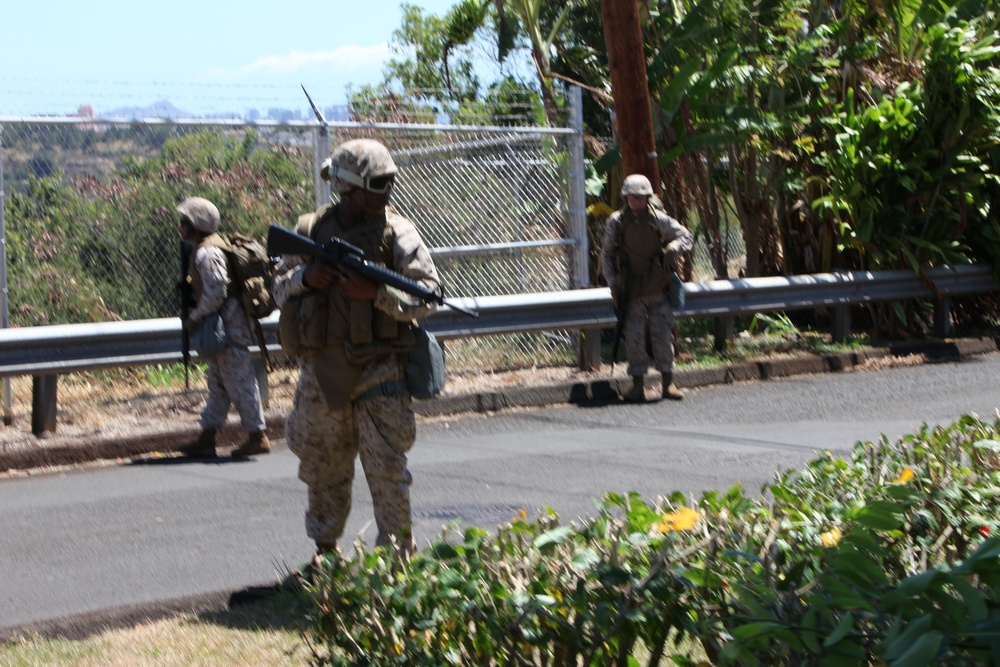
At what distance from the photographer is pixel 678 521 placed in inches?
128

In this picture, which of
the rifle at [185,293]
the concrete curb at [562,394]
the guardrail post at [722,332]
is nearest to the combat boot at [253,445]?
the concrete curb at [562,394]

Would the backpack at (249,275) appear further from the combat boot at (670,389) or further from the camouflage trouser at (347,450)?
the camouflage trouser at (347,450)

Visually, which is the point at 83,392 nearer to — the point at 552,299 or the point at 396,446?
the point at 552,299

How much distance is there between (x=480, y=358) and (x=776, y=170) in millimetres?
4902

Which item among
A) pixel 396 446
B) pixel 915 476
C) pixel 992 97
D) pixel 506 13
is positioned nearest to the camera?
pixel 915 476

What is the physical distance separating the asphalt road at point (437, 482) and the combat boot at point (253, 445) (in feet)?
0.67

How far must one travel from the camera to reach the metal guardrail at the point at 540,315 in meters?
9.66

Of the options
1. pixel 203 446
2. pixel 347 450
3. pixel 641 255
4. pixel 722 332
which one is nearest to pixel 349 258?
pixel 347 450

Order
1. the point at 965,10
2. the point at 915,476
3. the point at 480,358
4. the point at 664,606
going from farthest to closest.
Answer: the point at 965,10 → the point at 480,358 → the point at 915,476 → the point at 664,606

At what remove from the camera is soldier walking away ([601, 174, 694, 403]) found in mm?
11414

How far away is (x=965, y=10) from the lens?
16125 mm

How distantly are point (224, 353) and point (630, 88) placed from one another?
5.39 meters

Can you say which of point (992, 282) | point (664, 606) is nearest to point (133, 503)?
point (664, 606)

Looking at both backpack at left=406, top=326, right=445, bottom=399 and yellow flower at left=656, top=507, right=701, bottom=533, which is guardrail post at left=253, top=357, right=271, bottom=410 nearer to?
backpack at left=406, top=326, right=445, bottom=399
